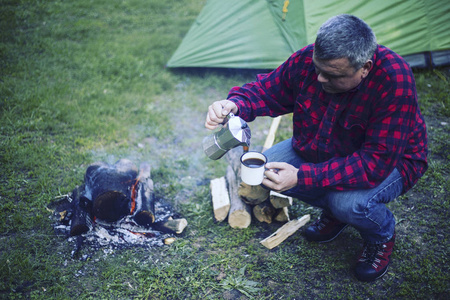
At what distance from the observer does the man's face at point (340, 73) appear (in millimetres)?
2004

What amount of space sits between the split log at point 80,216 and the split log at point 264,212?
58.4 inches

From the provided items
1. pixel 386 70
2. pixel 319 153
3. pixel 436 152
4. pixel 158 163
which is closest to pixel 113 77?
pixel 158 163

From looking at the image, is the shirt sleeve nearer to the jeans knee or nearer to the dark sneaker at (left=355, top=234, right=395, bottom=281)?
the jeans knee

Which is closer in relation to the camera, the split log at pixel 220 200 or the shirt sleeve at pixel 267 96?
the shirt sleeve at pixel 267 96

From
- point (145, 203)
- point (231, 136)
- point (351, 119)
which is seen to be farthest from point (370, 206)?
point (145, 203)

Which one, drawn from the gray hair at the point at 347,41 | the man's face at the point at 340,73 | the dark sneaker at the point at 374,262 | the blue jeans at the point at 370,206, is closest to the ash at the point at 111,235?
the blue jeans at the point at 370,206

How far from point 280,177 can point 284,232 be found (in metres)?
0.83

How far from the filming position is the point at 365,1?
5.03 metres

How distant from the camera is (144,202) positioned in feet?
9.73

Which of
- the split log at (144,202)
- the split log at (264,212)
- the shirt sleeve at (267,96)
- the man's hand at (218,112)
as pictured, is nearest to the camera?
the man's hand at (218,112)

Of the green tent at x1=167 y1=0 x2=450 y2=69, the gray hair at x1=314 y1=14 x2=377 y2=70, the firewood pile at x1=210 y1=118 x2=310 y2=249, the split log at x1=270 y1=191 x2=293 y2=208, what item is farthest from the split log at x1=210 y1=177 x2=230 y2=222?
the green tent at x1=167 y1=0 x2=450 y2=69

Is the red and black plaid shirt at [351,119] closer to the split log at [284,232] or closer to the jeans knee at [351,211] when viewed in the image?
the jeans knee at [351,211]

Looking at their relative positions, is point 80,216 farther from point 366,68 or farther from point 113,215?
point 366,68

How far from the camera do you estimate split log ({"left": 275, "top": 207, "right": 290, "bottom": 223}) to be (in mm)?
3078
